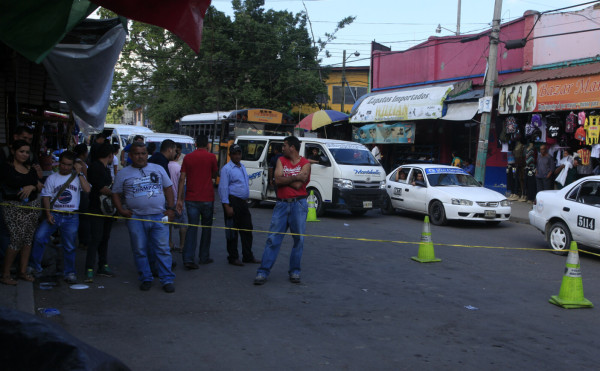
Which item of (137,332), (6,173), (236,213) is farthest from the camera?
(236,213)

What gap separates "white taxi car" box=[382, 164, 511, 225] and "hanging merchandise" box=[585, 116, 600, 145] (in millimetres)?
3168

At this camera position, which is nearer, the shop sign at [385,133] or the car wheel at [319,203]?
the car wheel at [319,203]

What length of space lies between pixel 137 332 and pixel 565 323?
4398 millimetres

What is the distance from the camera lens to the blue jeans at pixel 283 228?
728 centimetres

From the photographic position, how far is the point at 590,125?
15023 mm

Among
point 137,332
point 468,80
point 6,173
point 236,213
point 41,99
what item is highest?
point 468,80

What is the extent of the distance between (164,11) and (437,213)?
1167cm

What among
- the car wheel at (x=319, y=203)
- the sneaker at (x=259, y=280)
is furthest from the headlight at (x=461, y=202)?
the sneaker at (x=259, y=280)

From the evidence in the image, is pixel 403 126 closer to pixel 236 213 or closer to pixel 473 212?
pixel 473 212

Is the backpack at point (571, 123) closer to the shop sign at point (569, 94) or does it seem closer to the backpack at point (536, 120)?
the shop sign at point (569, 94)

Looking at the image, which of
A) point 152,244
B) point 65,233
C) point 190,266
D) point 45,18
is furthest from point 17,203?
point 45,18

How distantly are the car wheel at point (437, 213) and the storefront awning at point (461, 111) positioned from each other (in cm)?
615

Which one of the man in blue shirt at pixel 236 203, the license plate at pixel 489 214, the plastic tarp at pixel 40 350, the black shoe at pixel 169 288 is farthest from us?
the license plate at pixel 489 214

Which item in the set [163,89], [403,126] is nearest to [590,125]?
[403,126]
